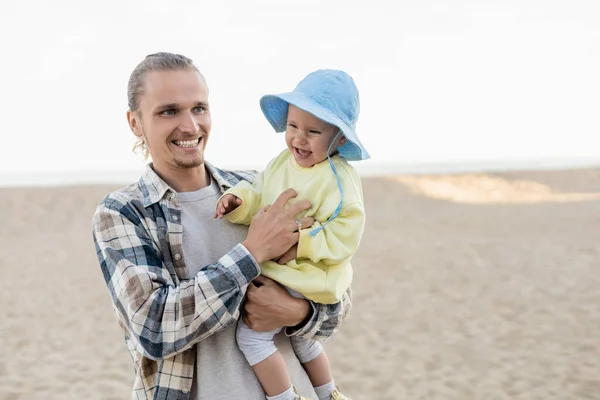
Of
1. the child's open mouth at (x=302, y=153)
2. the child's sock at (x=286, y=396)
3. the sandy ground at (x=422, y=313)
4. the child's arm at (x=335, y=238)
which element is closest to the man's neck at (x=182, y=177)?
the child's open mouth at (x=302, y=153)

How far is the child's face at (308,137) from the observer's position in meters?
2.33

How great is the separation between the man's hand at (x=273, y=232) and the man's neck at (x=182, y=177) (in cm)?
30

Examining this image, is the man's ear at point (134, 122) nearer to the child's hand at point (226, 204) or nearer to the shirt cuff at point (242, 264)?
the child's hand at point (226, 204)

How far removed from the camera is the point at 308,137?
2355 mm

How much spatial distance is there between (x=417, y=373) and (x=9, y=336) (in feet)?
14.8

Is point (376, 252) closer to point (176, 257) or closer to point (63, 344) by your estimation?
point (63, 344)

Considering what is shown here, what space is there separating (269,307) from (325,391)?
0.50 m

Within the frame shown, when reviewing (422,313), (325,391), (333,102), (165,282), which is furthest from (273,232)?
(422,313)

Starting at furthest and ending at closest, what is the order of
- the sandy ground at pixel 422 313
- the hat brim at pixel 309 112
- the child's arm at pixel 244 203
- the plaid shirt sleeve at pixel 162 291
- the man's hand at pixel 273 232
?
the sandy ground at pixel 422 313 → the child's arm at pixel 244 203 → the hat brim at pixel 309 112 → the man's hand at pixel 273 232 → the plaid shirt sleeve at pixel 162 291

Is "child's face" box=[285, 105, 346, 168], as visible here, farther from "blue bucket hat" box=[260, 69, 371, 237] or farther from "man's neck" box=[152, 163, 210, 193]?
"man's neck" box=[152, 163, 210, 193]

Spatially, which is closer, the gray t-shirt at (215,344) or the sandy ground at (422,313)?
the gray t-shirt at (215,344)

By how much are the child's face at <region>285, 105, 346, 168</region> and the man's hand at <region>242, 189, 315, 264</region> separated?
18 centimetres

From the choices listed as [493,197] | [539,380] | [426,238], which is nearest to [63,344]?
[539,380]

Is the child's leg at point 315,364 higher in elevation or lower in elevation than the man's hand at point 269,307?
lower
